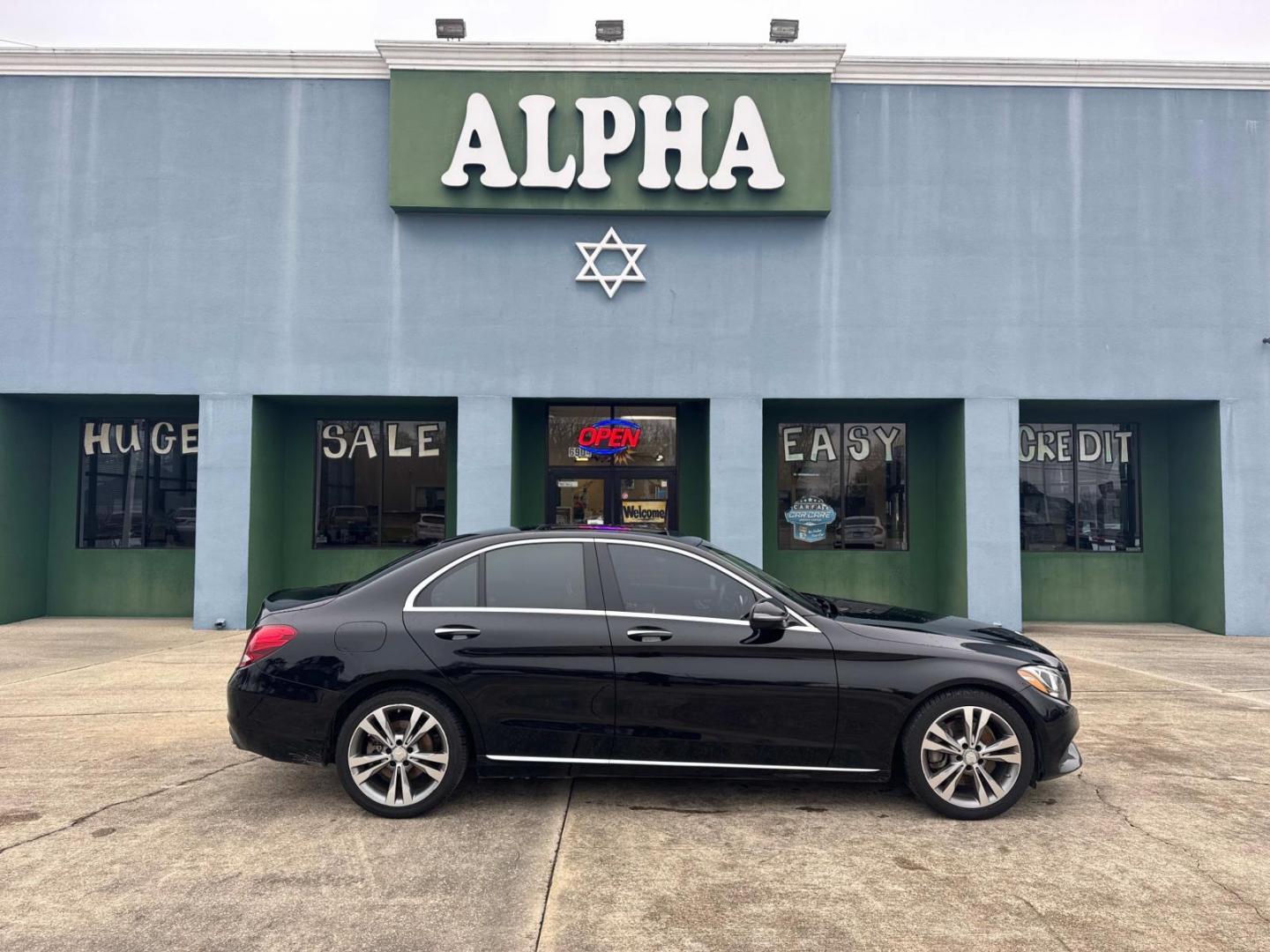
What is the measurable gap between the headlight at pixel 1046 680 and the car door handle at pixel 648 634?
1.96 m

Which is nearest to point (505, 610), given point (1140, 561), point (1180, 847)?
point (1180, 847)

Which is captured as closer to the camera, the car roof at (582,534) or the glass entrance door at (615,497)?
the car roof at (582,534)

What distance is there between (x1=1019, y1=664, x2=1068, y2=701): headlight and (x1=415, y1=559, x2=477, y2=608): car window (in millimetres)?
3088

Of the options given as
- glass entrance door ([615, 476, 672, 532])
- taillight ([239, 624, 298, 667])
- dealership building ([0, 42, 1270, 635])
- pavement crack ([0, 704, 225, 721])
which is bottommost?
pavement crack ([0, 704, 225, 721])

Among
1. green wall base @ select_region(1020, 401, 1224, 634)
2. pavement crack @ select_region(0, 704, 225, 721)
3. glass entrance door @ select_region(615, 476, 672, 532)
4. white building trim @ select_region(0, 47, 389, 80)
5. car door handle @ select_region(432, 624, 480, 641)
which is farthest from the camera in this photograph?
glass entrance door @ select_region(615, 476, 672, 532)

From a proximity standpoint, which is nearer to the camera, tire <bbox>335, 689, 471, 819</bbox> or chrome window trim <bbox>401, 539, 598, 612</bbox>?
tire <bbox>335, 689, 471, 819</bbox>

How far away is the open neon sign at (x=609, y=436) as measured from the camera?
12602 millimetres

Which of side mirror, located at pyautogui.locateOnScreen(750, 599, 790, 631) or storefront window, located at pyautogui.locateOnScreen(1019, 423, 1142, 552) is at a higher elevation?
storefront window, located at pyautogui.locateOnScreen(1019, 423, 1142, 552)

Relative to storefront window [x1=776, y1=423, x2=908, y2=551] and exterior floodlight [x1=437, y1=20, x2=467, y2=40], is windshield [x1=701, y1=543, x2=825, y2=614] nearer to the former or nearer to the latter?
storefront window [x1=776, y1=423, x2=908, y2=551]

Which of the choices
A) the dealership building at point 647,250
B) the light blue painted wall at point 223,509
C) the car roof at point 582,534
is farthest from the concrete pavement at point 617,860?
the dealership building at point 647,250

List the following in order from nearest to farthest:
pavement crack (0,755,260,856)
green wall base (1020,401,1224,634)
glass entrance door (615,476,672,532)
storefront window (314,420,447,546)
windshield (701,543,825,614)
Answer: pavement crack (0,755,260,856)
windshield (701,543,825,614)
green wall base (1020,401,1224,634)
glass entrance door (615,476,672,532)
storefront window (314,420,447,546)

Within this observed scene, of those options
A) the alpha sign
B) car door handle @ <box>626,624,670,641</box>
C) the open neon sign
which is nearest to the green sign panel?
the alpha sign

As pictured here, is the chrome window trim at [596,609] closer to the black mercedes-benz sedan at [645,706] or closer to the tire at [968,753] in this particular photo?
the black mercedes-benz sedan at [645,706]

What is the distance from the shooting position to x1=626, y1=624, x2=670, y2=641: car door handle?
4504 millimetres
